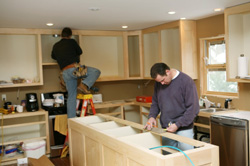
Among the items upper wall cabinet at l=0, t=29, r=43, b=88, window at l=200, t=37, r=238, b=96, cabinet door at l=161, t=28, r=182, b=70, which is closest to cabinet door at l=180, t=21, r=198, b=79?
window at l=200, t=37, r=238, b=96

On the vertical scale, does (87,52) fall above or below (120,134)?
above

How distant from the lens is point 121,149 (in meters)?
2.35

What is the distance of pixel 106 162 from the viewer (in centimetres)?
267

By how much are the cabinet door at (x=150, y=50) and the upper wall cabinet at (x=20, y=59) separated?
2179 mm

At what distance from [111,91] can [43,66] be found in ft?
5.28

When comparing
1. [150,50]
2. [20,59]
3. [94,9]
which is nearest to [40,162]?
[94,9]

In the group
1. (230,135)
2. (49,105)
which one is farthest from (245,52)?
(49,105)

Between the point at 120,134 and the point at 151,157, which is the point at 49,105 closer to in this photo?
the point at 120,134

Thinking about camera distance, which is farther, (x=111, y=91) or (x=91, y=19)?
(x=111, y=91)

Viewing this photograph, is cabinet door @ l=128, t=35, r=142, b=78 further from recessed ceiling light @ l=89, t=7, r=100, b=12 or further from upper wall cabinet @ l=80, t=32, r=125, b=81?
recessed ceiling light @ l=89, t=7, r=100, b=12

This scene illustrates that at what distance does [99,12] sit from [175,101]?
5.95ft

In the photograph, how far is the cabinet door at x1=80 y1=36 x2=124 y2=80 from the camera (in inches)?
231

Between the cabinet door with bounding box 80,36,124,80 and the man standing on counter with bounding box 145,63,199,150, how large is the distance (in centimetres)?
292

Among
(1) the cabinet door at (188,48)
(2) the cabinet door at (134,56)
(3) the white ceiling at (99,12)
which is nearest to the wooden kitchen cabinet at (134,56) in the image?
(2) the cabinet door at (134,56)
